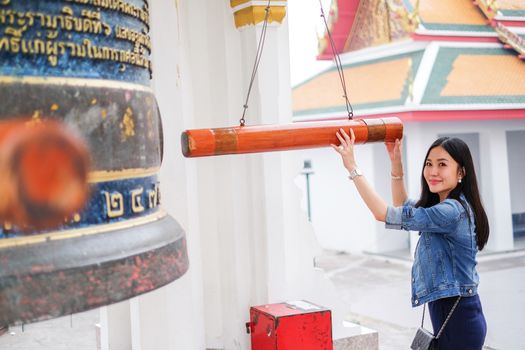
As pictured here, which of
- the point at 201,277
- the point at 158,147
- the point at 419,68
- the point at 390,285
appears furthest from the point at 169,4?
the point at 419,68

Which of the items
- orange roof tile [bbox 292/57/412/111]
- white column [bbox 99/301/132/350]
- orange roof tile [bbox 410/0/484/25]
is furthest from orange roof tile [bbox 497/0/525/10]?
white column [bbox 99/301/132/350]

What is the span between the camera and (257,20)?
388 cm

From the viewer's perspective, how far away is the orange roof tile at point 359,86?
1093cm

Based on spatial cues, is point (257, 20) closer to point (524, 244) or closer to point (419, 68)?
point (419, 68)

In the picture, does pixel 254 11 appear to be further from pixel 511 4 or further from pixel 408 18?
pixel 511 4

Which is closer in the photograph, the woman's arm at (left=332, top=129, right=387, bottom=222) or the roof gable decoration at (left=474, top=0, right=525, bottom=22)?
the woman's arm at (left=332, top=129, right=387, bottom=222)

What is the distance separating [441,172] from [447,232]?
0.25 m

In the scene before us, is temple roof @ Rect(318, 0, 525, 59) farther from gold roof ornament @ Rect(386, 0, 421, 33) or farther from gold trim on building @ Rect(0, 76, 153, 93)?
gold trim on building @ Rect(0, 76, 153, 93)

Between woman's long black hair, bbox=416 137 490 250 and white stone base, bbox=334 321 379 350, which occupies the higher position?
woman's long black hair, bbox=416 137 490 250

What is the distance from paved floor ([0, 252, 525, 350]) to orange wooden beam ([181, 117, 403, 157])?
297 cm

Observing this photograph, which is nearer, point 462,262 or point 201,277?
point 462,262

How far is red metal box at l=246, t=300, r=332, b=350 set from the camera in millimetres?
3660

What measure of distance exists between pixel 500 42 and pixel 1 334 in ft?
30.8

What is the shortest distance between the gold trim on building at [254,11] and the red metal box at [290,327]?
173 cm
